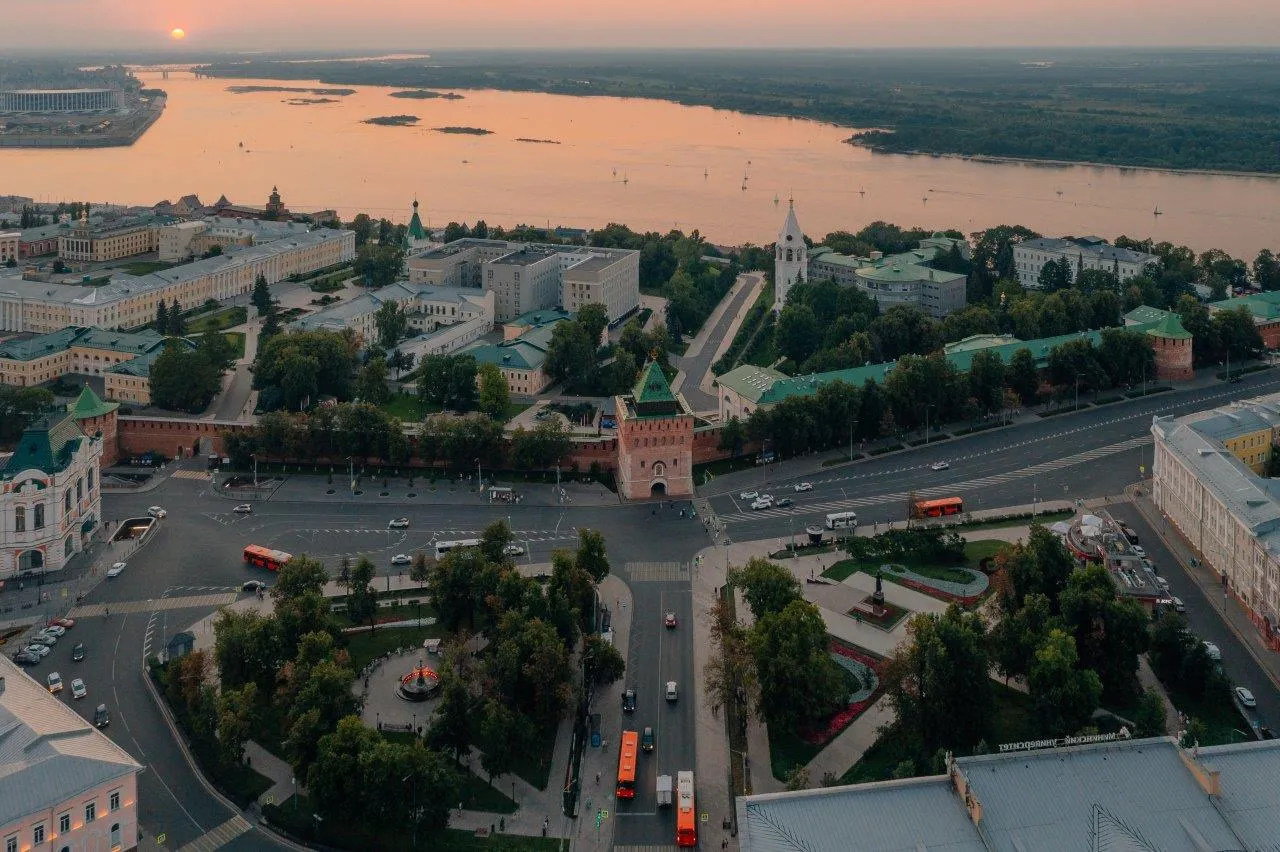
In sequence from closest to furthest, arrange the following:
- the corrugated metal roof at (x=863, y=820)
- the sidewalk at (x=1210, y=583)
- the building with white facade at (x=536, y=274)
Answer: the corrugated metal roof at (x=863, y=820) < the sidewalk at (x=1210, y=583) < the building with white facade at (x=536, y=274)

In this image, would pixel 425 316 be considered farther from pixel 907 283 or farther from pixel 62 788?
pixel 62 788

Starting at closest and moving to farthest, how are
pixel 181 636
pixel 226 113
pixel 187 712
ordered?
pixel 187 712, pixel 181 636, pixel 226 113

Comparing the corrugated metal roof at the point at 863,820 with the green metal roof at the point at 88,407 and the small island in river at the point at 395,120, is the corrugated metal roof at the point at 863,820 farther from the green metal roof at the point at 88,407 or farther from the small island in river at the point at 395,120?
the small island in river at the point at 395,120

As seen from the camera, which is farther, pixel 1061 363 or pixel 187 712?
pixel 1061 363

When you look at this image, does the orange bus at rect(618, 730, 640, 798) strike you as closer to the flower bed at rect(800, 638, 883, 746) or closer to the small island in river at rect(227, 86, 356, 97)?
the flower bed at rect(800, 638, 883, 746)

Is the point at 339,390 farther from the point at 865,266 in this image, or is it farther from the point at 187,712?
the point at 865,266

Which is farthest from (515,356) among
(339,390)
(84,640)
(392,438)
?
(84,640)

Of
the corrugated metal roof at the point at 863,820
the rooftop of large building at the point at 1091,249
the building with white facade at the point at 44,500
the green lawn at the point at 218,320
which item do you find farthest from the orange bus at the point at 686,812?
the rooftop of large building at the point at 1091,249
